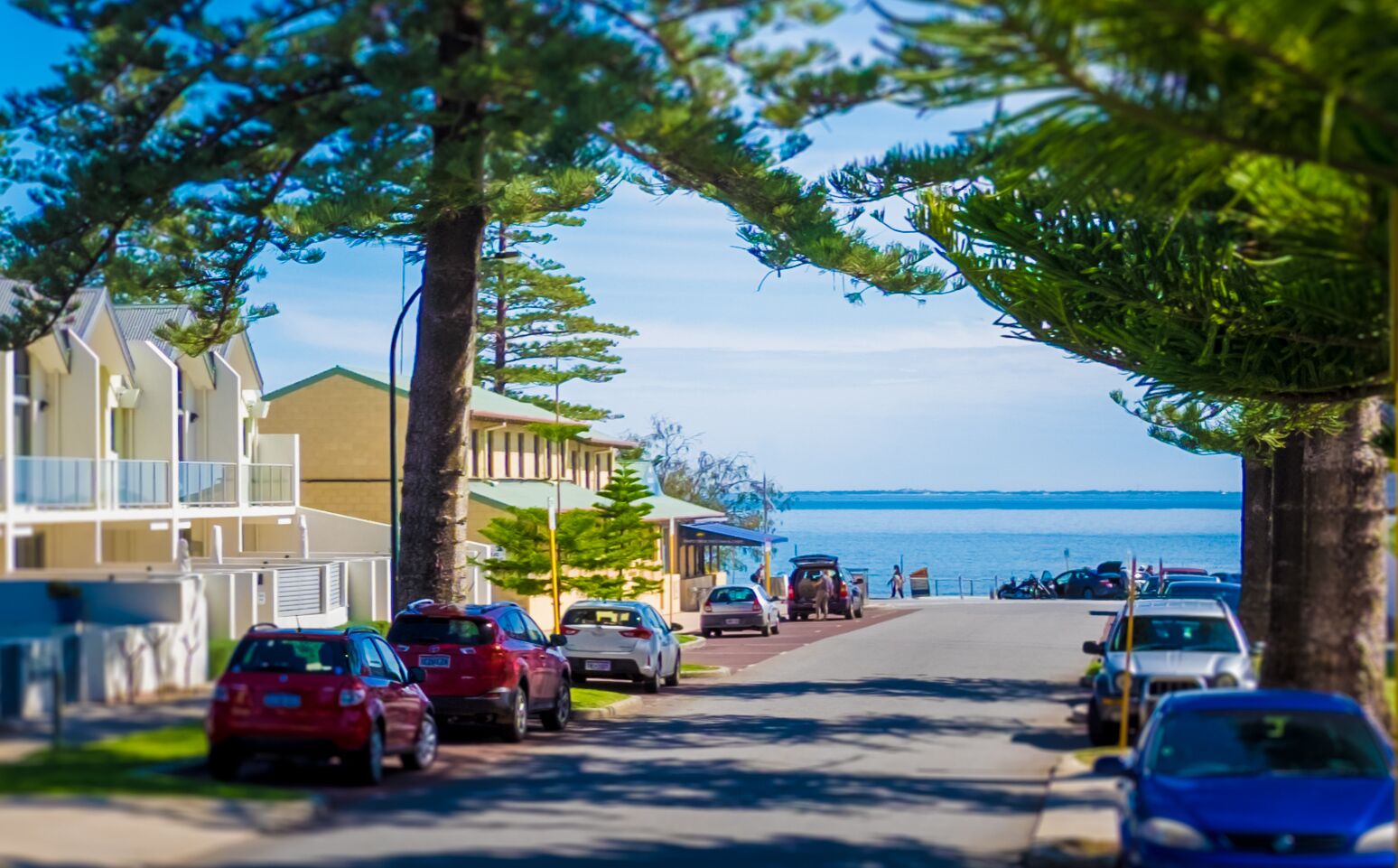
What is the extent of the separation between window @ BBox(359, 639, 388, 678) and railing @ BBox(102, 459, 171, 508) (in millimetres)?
9150

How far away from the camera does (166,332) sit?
100ft

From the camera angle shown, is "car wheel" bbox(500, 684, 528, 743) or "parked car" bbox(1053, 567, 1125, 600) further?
"parked car" bbox(1053, 567, 1125, 600)

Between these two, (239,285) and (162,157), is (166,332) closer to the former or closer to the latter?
(239,285)

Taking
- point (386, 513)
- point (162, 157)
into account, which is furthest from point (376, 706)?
point (386, 513)

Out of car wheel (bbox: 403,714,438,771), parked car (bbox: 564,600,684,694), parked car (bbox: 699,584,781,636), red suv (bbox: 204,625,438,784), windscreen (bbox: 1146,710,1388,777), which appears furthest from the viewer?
parked car (bbox: 699,584,781,636)

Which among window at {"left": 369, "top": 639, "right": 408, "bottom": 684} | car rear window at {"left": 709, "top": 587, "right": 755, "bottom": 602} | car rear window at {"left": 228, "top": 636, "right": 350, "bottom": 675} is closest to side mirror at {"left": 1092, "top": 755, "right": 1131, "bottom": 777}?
car rear window at {"left": 228, "top": 636, "right": 350, "bottom": 675}

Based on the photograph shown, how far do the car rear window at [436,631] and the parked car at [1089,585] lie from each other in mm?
53483

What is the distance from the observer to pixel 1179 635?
20.5 meters

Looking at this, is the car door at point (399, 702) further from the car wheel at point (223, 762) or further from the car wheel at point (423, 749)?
the car wheel at point (223, 762)

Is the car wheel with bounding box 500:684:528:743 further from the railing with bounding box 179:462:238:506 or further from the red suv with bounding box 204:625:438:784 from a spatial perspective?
the railing with bounding box 179:462:238:506

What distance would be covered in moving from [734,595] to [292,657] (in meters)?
32.2

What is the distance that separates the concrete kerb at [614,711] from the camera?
960 inches

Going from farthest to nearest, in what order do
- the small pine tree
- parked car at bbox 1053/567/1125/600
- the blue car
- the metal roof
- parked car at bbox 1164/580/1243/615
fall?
parked car at bbox 1053/567/1125/600 → the metal roof → the small pine tree → parked car at bbox 1164/580/1243/615 → the blue car

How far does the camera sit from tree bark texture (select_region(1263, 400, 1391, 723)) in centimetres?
1705
